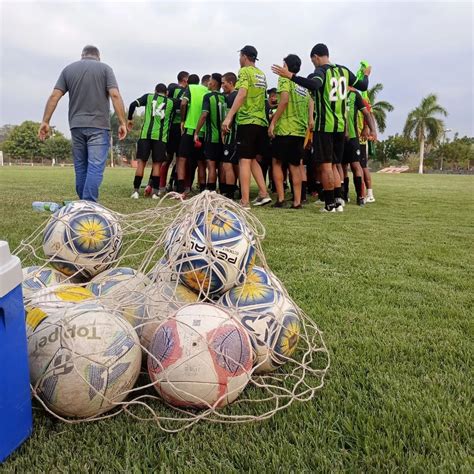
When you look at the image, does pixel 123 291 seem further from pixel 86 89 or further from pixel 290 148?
pixel 290 148

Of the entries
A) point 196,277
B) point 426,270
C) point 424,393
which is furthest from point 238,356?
point 426,270

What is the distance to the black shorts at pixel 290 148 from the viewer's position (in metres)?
7.82

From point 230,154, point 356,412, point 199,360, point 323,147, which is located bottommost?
point 356,412

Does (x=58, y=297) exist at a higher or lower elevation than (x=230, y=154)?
lower

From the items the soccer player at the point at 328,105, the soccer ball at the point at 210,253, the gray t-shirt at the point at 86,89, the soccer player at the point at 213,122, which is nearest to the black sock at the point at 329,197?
the soccer player at the point at 328,105

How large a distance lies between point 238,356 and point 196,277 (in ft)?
1.66

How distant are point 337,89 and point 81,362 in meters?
6.56

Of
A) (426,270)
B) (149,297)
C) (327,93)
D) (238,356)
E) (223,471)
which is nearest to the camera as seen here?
(223,471)

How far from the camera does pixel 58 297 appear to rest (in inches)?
87.3

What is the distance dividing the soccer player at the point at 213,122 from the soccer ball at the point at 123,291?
6.05m

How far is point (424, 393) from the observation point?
6.60 feet

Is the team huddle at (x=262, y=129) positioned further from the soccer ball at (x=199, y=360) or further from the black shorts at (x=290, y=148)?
the soccer ball at (x=199, y=360)

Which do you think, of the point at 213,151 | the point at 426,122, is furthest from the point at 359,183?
the point at 426,122

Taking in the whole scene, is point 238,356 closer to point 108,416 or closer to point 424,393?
point 108,416
